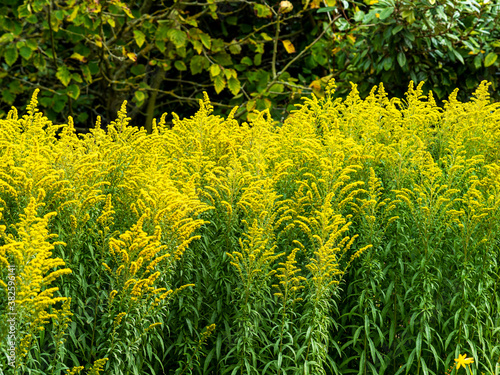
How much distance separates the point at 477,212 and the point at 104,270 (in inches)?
84.9

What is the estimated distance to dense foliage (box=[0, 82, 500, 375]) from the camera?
3.12 m

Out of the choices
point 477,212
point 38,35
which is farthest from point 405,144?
point 38,35

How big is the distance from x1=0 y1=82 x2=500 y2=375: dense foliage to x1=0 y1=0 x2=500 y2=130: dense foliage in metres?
2.95

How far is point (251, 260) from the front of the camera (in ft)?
10.6

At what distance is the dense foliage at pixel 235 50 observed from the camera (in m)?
6.74

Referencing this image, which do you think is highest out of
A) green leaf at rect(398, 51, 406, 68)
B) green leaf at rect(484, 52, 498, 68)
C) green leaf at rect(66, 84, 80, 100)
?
green leaf at rect(66, 84, 80, 100)

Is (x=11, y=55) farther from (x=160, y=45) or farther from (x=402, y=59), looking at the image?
(x=402, y=59)

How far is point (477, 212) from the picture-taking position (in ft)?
12.0

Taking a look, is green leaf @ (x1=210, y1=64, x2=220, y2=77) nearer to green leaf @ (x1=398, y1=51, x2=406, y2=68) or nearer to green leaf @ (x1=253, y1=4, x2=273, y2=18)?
green leaf @ (x1=253, y1=4, x2=273, y2=18)

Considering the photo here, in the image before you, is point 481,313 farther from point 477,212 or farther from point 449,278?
point 477,212

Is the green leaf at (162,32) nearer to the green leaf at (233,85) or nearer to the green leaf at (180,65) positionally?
the green leaf at (180,65)

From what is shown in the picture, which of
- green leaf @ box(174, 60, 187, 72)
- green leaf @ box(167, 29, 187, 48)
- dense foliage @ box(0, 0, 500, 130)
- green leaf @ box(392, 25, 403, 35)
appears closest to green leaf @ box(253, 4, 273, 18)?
dense foliage @ box(0, 0, 500, 130)

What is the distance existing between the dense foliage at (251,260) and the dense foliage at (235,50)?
295cm

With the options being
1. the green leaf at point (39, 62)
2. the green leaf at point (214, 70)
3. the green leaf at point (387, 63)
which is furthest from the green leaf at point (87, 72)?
the green leaf at point (387, 63)
